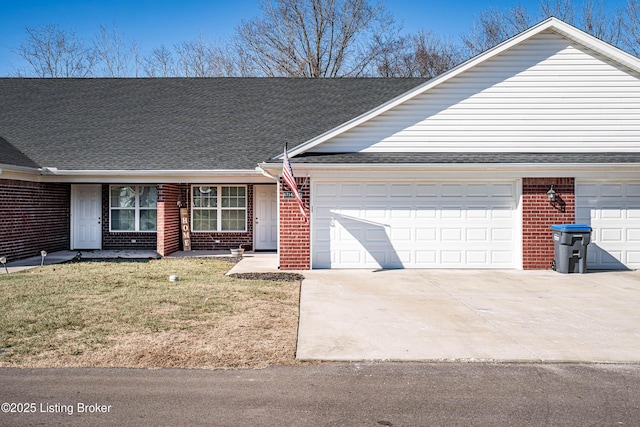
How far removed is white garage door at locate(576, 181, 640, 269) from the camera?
1243 cm

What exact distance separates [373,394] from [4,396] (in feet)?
11.5

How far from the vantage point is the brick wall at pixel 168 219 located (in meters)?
14.7

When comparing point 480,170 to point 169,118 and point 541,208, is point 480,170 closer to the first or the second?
point 541,208

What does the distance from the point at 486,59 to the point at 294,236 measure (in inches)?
263

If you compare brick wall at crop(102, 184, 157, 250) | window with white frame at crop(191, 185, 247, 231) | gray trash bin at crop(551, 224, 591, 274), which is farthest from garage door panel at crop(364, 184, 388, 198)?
brick wall at crop(102, 184, 157, 250)

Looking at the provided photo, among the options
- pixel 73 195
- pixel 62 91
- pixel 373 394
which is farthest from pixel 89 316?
pixel 62 91

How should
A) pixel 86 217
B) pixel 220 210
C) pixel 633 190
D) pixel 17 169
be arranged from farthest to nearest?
pixel 220 210 → pixel 86 217 → pixel 17 169 → pixel 633 190

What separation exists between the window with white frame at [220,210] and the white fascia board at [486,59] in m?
4.59

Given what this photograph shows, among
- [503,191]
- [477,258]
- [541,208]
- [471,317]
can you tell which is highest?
[503,191]

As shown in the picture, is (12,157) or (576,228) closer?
(576,228)

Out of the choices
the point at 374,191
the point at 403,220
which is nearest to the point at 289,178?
the point at 374,191

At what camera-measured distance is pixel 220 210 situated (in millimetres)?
16453

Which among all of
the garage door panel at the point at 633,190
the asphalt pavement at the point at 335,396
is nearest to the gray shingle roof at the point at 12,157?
the asphalt pavement at the point at 335,396

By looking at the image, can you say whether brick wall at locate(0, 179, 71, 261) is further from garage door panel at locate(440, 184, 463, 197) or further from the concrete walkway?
garage door panel at locate(440, 184, 463, 197)
